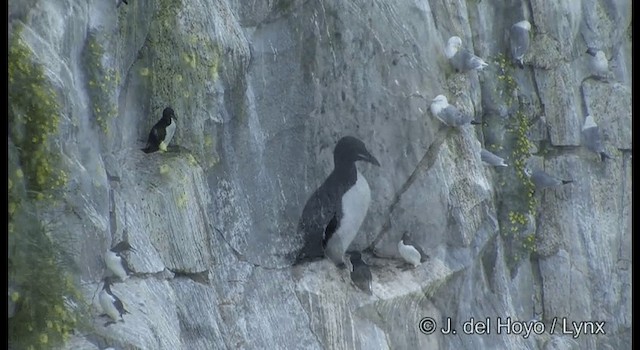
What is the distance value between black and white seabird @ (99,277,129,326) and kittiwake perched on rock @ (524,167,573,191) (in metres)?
4.76

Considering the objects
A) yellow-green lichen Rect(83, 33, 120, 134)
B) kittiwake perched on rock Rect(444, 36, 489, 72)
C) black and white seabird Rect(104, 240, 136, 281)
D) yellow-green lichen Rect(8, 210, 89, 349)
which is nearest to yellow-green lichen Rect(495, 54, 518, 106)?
kittiwake perched on rock Rect(444, 36, 489, 72)

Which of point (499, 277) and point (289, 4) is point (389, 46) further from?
point (499, 277)

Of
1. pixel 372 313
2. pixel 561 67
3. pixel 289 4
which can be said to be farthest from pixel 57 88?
pixel 561 67

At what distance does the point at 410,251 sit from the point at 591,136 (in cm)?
280

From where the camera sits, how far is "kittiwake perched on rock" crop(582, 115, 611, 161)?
10398 mm

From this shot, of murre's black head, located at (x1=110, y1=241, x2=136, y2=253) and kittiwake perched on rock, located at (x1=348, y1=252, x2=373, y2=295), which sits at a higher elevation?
murre's black head, located at (x1=110, y1=241, x2=136, y2=253)

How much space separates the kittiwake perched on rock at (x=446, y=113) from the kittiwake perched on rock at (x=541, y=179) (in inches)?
56.5

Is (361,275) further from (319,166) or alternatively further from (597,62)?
(597,62)

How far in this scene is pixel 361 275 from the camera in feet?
27.1

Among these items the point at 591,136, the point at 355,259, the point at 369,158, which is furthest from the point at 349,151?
the point at 591,136

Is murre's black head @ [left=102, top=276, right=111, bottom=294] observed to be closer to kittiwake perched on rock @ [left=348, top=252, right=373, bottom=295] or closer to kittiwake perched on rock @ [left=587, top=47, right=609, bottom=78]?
kittiwake perched on rock @ [left=348, top=252, right=373, bottom=295]

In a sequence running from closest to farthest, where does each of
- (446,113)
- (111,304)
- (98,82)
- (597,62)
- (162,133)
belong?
(111,304)
(98,82)
(162,133)
(446,113)
(597,62)

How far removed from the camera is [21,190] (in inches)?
259

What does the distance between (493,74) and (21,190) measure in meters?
5.15
